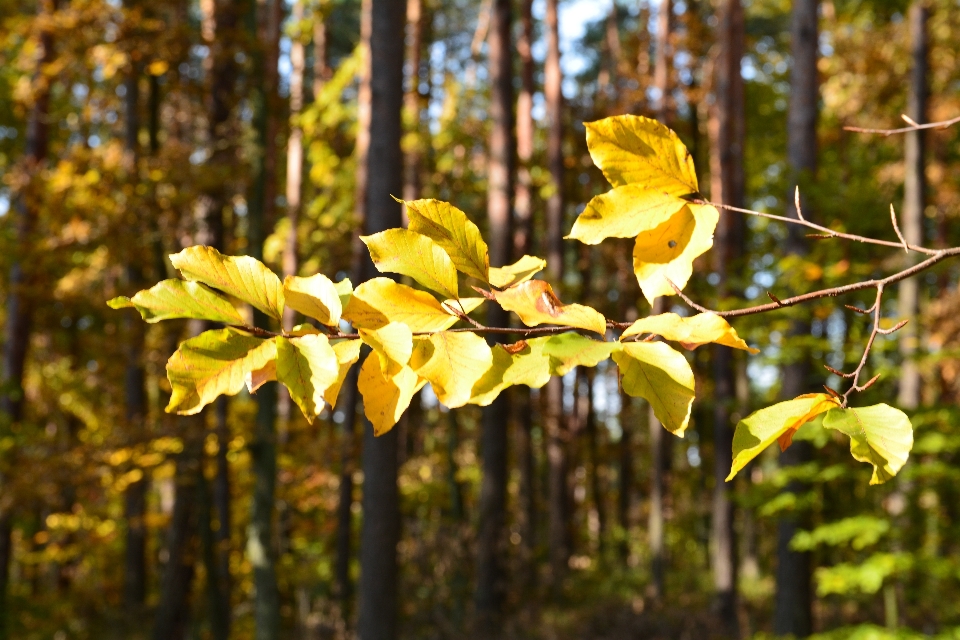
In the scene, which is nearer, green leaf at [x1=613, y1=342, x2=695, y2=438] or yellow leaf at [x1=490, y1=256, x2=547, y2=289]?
green leaf at [x1=613, y1=342, x2=695, y2=438]

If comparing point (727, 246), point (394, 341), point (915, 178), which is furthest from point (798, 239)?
point (394, 341)

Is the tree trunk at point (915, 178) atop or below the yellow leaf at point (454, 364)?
atop

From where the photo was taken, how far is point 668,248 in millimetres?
Result: 768

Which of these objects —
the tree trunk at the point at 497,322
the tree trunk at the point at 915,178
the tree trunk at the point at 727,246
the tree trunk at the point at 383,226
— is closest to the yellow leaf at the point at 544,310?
the tree trunk at the point at 383,226

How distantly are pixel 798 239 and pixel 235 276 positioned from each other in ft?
18.4

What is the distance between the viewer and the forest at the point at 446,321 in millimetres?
691

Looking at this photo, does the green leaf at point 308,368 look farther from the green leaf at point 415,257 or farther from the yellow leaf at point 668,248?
the yellow leaf at point 668,248

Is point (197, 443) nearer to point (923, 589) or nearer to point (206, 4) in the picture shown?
point (206, 4)

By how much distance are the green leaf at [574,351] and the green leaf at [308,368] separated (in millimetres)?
176

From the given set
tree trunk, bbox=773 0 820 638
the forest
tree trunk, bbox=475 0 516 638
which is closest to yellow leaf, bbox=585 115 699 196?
the forest

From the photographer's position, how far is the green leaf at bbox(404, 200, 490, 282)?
0.71 metres

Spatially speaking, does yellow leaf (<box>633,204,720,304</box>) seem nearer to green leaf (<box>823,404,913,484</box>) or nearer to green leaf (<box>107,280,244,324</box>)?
green leaf (<box>823,404,913,484</box>)

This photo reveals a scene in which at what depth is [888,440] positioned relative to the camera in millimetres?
609

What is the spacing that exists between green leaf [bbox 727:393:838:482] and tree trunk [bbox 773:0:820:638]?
4949 mm
